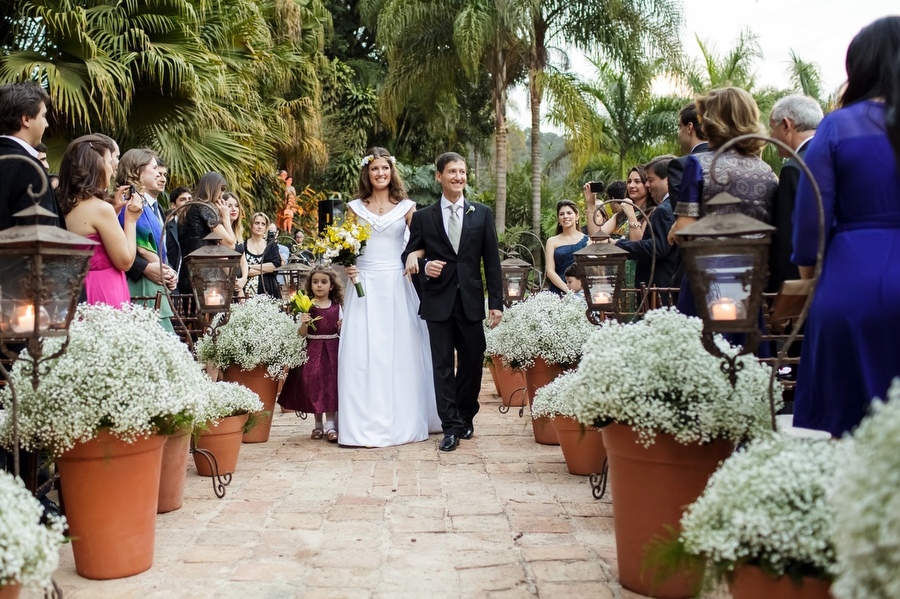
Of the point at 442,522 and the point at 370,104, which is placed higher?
the point at 370,104

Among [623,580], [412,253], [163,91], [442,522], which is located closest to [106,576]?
[442,522]

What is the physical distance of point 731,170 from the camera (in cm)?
434

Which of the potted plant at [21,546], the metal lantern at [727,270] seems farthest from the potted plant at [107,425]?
the metal lantern at [727,270]

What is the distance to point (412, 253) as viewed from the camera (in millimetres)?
7422

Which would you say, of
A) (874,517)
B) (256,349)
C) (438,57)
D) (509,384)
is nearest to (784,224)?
(874,517)

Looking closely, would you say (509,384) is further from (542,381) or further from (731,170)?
(731,170)

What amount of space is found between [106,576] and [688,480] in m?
2.51

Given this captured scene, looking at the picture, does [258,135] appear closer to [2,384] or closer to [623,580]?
[2,384]

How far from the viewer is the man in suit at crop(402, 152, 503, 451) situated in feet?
23.6

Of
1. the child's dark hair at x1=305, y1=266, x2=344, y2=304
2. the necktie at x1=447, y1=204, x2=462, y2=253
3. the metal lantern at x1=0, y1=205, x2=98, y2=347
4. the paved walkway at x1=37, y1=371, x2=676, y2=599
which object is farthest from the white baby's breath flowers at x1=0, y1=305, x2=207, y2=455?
the child's dark hair at x1=305, y1=266, x2=344, y2=304

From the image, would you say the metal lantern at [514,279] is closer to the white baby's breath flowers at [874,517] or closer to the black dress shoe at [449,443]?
the black dress shoe at [449,443]

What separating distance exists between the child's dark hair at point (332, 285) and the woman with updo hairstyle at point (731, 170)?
4266mm

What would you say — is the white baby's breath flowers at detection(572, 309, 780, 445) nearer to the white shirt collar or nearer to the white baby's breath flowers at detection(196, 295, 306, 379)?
the white shirt collar

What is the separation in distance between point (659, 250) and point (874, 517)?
433 cm
